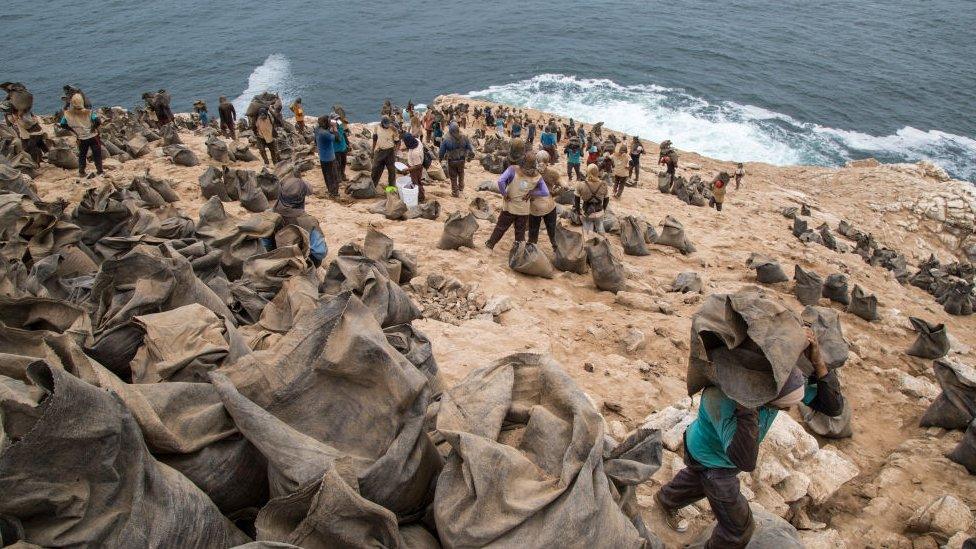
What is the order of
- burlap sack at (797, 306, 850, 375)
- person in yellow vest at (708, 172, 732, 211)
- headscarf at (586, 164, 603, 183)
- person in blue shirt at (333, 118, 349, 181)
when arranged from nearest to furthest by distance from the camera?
burlap sack at (797, 306, 850, 375)
headscarf at (586, 164, 603, 183)
person in blue shirt at (333, 118, 349, 181)
person in yellow vest at (708, 172, 732, 211)

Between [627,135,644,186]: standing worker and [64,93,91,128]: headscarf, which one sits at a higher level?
[64,93,91,128]: headscarf

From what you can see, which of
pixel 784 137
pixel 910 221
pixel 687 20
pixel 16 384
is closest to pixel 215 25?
pixel 687 20

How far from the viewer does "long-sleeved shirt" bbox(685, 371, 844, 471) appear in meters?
2.37

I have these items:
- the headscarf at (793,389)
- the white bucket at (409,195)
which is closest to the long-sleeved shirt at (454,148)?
the white bucket at (409,195)

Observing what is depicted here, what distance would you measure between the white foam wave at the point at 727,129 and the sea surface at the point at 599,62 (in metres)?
0.14

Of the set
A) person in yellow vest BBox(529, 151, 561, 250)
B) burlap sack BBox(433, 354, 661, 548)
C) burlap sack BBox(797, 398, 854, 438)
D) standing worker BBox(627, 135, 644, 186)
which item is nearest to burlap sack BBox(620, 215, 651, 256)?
person in yellow vest BBox(529, 151, 561, 250)

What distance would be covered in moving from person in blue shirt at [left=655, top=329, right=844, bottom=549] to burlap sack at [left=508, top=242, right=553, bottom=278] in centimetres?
371

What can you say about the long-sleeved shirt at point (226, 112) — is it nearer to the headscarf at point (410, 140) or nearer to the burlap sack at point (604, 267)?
the headscarf at point (410, 140)

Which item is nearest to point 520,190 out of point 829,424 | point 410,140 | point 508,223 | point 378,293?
point 508,223

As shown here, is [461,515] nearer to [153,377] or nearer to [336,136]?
[153,377]

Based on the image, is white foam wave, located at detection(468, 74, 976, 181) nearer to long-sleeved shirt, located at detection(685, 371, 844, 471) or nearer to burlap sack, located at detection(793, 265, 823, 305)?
burlap sack, located at detection(793, 265, 823, 305)

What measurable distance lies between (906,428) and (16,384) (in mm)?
5879

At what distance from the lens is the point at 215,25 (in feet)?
166

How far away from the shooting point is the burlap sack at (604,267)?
20.4ft
